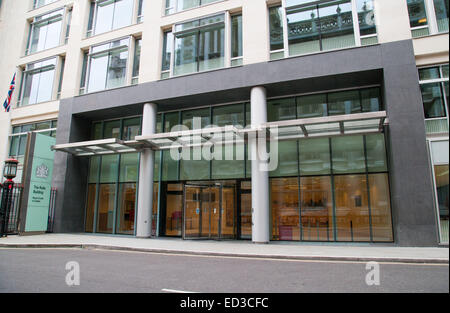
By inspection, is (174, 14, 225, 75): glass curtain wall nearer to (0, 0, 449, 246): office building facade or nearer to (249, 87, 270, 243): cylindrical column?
(0, 0, 449, 246): office building facade

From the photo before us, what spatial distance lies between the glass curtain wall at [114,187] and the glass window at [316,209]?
9.43 m

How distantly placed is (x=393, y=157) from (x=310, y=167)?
3.57m

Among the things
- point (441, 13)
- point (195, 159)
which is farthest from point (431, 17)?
point (195, 159)

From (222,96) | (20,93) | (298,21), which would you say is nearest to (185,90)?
(222,96)

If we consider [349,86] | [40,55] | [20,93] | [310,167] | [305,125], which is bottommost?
[310,167]

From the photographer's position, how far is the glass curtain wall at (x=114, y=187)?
60.2 ft

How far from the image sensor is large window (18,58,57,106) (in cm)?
2141

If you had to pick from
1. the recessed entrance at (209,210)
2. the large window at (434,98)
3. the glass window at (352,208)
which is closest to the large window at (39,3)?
the recessed entrance at (209,210)

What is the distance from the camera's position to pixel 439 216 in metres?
11.4

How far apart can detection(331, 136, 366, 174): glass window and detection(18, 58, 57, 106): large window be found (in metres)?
18.1

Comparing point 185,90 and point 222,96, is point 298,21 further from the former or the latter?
point 185,90

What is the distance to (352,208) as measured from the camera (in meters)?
13.8

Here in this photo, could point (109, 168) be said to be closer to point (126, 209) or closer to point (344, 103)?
point (126, 209)

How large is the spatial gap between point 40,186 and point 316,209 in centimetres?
1468
